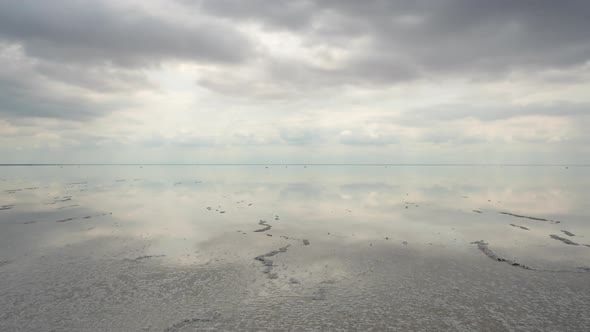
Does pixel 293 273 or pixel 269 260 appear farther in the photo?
pixel 269 260

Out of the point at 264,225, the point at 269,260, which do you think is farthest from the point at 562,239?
the point at 264,225

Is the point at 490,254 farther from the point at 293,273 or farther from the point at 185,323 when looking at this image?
the point at 185,323

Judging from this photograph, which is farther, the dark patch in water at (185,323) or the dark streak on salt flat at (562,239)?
the dark streak on salt flat at (562,239)

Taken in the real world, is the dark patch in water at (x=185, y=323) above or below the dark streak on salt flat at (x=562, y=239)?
below

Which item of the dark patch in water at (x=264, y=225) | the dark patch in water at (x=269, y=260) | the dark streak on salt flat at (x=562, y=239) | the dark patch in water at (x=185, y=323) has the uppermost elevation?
the dark streak on salt flat at (x=562, y=239)

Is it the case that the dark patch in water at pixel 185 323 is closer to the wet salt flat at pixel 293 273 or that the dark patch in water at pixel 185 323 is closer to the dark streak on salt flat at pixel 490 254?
the wet salt flat at pixel 293 273

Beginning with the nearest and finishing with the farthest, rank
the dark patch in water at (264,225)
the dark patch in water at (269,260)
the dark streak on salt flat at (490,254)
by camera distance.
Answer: the dark patch in water at (269,260)
the dark streak on salt flat at (490,254)
the dark patch in water at (264,225)

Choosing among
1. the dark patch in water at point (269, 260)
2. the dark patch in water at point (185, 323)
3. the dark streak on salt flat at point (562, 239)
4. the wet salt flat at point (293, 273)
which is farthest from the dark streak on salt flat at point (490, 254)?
the dark patch in water at point (185, 323)

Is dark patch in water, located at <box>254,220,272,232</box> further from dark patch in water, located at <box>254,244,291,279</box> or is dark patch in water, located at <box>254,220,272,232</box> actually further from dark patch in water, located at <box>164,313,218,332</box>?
dark patch in water, located at <box>164,313,218,332</box>

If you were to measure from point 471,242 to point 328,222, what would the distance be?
1962 centimetres

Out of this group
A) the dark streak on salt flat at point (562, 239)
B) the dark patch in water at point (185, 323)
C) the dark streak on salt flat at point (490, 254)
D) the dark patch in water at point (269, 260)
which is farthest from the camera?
the dark streak on salt flat at point (562, 239)

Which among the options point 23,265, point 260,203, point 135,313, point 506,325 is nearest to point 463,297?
point 506,325

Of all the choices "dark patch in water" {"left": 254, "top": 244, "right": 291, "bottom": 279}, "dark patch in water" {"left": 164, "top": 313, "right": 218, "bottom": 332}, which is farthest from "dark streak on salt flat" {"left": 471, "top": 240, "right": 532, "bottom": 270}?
"dark patch in water" {"left": 164, "top": 313, "right": 218, "bottom": 332}

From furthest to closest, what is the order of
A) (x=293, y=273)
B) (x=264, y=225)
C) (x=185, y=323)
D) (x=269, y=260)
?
(x=264, y=225) < (x=269, y=260) < (x=293, y=273) < (x=185, y=323)
